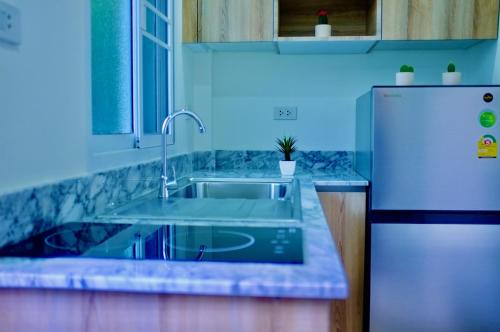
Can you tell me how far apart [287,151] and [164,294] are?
1.85 m

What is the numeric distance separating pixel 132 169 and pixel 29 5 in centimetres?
72

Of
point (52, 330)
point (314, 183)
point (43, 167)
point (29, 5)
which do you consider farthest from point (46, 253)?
point (314, 183)

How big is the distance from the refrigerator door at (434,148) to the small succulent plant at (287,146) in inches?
22.0

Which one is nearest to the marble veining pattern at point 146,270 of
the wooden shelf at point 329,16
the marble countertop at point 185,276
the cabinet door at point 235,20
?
the marble countertop at point 185,276

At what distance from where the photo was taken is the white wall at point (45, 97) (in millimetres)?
1056

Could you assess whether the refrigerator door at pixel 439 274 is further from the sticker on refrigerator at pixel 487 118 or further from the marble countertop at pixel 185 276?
the marble countertop at pixel 185 276

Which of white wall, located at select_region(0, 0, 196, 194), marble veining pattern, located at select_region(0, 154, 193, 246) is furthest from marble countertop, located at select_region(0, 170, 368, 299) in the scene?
white wall, located at select_region(0, 0, 196, 194)

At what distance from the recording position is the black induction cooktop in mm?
940

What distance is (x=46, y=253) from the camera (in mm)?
960

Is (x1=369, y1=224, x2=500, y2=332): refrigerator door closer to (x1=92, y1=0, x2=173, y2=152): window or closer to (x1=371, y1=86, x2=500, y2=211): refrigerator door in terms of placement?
(x1=371, y1=86, x2=500, y2=211): refrigerator door

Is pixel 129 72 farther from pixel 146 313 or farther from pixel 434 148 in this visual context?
pixel 434 148

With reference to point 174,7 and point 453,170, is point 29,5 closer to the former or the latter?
point 174,7

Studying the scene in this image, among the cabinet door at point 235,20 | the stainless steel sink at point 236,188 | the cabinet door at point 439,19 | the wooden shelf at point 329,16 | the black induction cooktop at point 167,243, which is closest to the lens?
the black induction cooktop at point 167,243

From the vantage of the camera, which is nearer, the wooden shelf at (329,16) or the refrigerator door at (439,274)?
the refrigerator door at (439,274)
